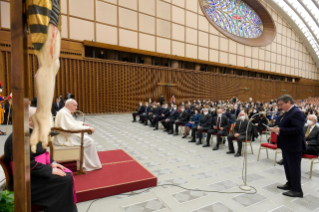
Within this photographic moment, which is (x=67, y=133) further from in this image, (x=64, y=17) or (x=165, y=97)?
(x=165, y=97)

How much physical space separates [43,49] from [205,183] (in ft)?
11.5

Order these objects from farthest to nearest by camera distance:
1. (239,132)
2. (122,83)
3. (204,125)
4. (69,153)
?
1. (122,83)
2. (204,125)
3. (239,132)
4. (69,153)

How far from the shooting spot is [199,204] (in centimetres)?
295

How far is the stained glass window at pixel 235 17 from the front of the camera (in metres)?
22.7

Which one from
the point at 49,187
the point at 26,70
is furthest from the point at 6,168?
the point at 26,70

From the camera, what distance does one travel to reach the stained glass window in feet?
74.6

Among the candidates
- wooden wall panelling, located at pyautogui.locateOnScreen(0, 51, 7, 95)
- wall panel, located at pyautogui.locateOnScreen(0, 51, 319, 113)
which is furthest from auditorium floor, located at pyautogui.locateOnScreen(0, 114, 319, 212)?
wall panel, located at pyautogui.locateOnScreen(0, 51, 319, 113)

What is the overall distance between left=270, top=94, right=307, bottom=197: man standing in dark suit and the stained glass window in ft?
70.2

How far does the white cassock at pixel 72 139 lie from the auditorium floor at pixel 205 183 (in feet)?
3.14

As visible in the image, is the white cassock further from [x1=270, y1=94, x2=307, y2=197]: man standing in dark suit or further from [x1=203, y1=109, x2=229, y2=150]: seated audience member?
[x1=203, y1=109, x2=229, y2=150]: seated audience member

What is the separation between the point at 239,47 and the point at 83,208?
25.5m

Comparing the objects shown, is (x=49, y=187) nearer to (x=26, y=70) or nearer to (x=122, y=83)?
(x=26, y=70)

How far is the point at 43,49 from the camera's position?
998 millimetres

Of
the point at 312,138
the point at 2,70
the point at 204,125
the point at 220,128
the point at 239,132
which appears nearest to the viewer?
the point at 312,138
